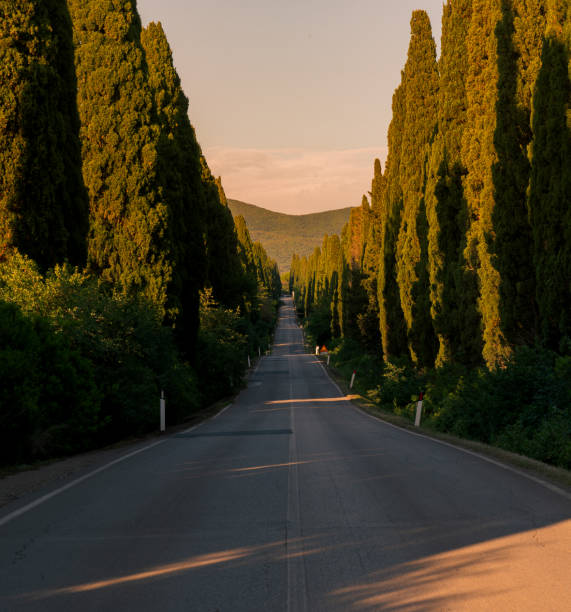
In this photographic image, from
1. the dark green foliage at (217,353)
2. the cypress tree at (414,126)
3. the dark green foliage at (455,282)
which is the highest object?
the cypress tree at (414,126)

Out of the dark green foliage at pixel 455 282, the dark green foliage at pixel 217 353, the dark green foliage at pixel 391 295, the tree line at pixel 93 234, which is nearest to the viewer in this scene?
the tree line at pixel 93 234

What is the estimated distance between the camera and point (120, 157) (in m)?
24.0

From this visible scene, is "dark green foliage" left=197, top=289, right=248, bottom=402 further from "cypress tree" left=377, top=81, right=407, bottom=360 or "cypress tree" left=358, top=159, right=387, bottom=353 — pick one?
"cypress tree" left=358, top=159, right=387, bottom=353

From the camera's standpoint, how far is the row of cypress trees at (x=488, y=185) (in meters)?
14.8

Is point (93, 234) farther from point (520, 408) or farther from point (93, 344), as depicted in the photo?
point (520, 408)

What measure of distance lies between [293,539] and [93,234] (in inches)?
787

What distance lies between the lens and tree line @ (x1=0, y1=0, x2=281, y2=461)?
1255 centimetres

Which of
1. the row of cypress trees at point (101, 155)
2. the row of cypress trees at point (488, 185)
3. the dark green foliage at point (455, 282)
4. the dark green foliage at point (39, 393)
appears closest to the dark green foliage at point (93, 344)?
the dark green foliage at point (39, 393)

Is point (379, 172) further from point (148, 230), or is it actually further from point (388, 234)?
point (148, 230)

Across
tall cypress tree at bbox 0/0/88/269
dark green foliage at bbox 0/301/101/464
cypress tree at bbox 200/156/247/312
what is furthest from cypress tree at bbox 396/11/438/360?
dark green foliage at bbox 0/301/101/464

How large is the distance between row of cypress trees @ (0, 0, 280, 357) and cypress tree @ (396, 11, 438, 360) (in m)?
9.95

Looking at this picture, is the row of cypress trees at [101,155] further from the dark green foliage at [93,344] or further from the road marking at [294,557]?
the road marking at [294,557]

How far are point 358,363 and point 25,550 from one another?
42473 mm

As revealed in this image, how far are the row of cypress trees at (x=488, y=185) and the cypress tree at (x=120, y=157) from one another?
10723 mm
